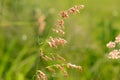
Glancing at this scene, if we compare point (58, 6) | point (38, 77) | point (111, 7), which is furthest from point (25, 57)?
point (111, 7)

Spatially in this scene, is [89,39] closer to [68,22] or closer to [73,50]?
[68,22]

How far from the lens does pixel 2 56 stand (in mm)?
4480

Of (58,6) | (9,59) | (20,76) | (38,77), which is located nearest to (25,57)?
(9,59)

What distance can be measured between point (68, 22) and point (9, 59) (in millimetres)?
1269

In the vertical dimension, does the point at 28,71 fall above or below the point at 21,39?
below

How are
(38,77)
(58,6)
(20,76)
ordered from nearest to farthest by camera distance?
(38,77), (20,76), (58,6)

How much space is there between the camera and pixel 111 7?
8.05m

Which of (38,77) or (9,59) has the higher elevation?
(9,59)

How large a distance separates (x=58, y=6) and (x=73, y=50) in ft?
8.10

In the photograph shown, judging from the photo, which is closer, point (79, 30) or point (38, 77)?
point (38, 77)

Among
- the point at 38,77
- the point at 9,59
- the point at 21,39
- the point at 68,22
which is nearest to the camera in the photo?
the point at 38,77

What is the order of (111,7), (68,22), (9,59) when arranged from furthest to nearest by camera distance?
(111,7)
(68,22)
(9,59)

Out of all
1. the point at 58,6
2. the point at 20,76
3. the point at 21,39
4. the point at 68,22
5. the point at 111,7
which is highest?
the point at 111,7

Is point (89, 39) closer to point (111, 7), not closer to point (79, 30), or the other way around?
point (79, 30)
